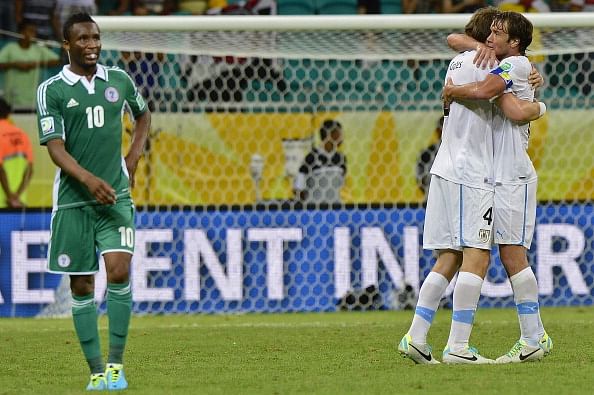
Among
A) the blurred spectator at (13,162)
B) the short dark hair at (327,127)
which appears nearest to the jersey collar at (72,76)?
the blurred spectator at (13,162)

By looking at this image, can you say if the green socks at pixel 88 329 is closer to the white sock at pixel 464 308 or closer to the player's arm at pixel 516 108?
the white sock at pixel 464 308

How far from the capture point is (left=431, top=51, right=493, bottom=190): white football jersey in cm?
649

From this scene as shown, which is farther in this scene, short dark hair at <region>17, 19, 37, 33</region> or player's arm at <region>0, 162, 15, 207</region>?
short dark hair at <region>17, 19, 37, 33</region>

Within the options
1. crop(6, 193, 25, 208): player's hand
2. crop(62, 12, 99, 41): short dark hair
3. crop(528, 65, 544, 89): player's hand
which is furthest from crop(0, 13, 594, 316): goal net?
crop(62, 12, 99, 41): short dark hair

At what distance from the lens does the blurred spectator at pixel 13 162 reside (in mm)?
11062

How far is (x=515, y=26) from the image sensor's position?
6.42 metres

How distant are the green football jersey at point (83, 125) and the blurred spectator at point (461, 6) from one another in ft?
29.1

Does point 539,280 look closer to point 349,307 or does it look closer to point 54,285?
point 349,307

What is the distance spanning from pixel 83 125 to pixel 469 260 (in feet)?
7.04

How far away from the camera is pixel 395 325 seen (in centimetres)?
905

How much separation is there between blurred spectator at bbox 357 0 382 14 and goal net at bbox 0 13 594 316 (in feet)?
11.1

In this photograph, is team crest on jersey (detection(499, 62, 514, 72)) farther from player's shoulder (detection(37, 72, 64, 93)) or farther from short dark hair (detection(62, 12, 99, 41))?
player's shoulder (detection(37, 72, 64, 93))

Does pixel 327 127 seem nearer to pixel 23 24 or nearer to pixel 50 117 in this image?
pixel 23 24

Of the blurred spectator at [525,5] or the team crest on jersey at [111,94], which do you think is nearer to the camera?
the team crest on jersey at [111,94]
